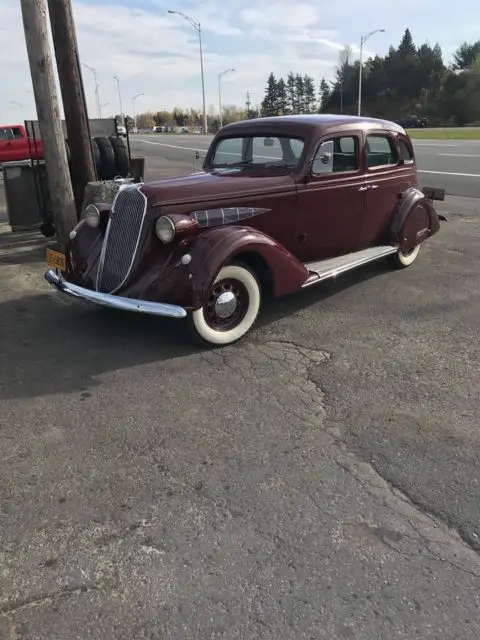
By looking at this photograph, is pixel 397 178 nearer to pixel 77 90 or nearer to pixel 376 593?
pixel 77 90

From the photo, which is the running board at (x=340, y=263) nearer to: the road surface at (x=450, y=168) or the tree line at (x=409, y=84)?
the road surface at (x=450, y=168)

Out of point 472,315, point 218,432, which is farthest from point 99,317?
point 472,315

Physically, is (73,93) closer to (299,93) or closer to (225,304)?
(225,304)

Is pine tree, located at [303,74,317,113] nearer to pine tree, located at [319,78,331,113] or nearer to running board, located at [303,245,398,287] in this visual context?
pine tree, located at [319,78,331,113]

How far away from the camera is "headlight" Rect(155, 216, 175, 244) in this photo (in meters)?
4.25

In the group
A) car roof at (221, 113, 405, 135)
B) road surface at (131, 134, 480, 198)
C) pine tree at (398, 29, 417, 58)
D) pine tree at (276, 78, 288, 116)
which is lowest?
road surface at (131, 134, 480, 198)

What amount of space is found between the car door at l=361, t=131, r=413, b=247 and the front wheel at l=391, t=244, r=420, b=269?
0.31 meters

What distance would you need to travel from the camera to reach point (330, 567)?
2.27 metres

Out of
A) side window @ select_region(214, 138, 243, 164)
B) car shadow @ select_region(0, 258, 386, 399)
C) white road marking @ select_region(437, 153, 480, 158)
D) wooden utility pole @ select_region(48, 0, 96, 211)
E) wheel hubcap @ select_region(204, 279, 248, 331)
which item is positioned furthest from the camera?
white road marking @ select_region(437, 153, 480, 158)

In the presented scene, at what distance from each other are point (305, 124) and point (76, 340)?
122 inches

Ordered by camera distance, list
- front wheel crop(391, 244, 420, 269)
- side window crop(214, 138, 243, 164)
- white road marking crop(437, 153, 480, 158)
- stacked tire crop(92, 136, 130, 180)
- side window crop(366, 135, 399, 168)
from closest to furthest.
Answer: side window crop(214, 138, 243, 164) → side window crop(366, 135, 399, 168) → front wheel crop(391, 244, 420, 269) → stacked tire crop(92, 136, 130, 180) → white road marking crop(437, 153, 480, 158)

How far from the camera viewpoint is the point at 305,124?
5570mm

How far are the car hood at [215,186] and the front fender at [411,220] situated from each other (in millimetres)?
1845

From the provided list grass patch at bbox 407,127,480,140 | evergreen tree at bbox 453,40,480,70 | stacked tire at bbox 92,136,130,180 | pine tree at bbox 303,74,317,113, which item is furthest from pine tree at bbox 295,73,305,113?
stacked tire at bbox 92,136,130,180
